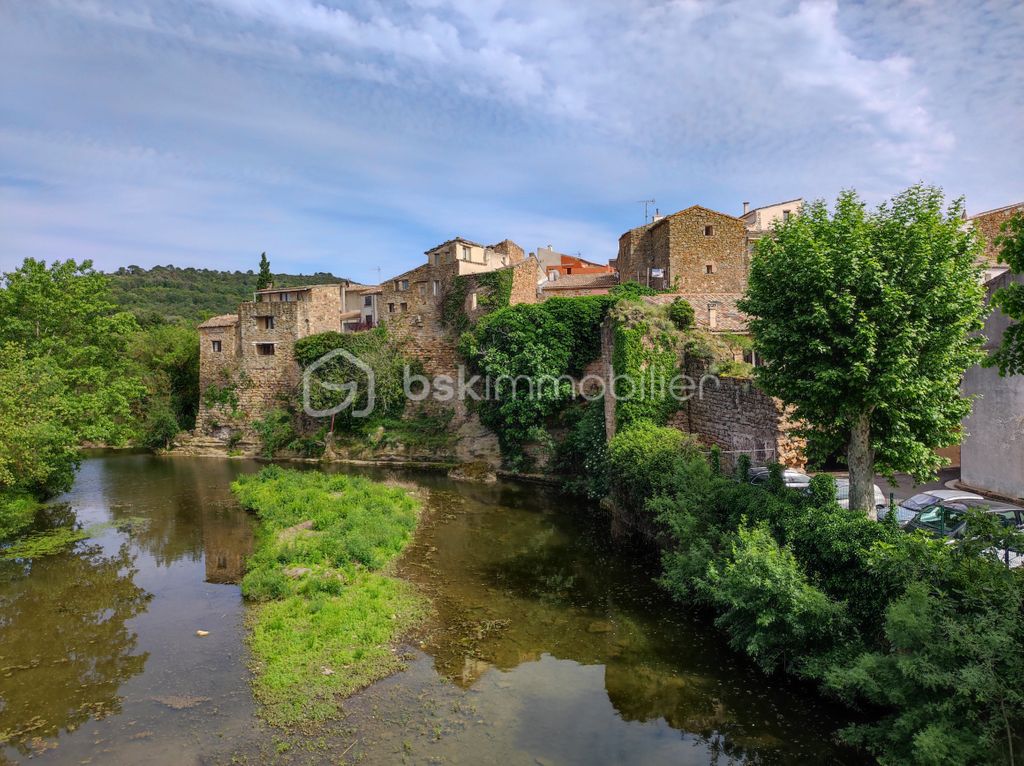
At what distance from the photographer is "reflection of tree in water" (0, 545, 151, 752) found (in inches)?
389

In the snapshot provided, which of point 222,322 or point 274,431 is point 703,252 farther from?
point 222,322

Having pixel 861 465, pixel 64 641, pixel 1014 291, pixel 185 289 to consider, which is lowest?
pixel 64 641

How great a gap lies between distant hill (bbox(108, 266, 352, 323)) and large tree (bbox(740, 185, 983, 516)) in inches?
2450

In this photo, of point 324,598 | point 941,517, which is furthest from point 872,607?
point 324,598

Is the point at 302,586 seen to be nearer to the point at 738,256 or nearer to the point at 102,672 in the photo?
the point at 102,672

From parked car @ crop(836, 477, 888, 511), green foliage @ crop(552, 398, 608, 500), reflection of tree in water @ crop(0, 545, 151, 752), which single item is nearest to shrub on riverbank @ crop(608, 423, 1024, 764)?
parked car @ crop(836, 477, 888, 511)

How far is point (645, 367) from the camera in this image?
20.9 m

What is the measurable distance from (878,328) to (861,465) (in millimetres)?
2656

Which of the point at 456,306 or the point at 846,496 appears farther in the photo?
the point at 456,306

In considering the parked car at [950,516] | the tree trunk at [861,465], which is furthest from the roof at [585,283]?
the tree trunk at [861,465]

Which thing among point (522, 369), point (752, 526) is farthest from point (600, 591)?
point (522, 369)

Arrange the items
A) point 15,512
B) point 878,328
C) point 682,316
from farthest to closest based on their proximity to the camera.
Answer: point 682,316
point 15,512
point 878,328

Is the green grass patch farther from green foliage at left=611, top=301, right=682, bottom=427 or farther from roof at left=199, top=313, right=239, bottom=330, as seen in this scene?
roof at left=199, top=313, right=239, bottom=330

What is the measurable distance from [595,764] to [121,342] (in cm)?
2927
